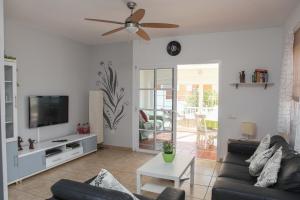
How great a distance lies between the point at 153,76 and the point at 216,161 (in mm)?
2257

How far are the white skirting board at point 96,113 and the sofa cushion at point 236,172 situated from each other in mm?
3170

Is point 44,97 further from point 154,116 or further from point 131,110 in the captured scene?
point 154,116

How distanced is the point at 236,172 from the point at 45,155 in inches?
121

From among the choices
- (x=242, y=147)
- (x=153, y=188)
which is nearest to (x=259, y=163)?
(x=242, y=147)

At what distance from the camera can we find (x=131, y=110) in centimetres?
522

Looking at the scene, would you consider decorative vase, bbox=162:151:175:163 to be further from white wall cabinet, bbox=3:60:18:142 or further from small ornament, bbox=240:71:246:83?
white wall cabinet, bbox=3:60:18:142

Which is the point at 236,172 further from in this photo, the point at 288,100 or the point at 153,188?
the point at 288,100

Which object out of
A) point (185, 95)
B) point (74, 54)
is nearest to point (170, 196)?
point (74, 54)

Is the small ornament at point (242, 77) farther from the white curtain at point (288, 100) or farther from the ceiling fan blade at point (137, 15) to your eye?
the ceiling fan blade at point (137, 15)

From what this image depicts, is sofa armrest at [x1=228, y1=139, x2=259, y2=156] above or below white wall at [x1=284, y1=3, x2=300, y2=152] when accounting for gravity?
below

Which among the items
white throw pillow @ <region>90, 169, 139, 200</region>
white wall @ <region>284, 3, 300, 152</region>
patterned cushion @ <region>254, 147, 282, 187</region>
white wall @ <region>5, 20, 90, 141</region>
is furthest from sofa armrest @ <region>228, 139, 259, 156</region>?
white wall @ <region>5, 20, 90, 141</region>

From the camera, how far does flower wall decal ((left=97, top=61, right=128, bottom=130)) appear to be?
17.5 ft

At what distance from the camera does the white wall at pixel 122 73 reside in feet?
17.2

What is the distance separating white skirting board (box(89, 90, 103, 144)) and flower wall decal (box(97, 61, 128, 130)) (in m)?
0.27
